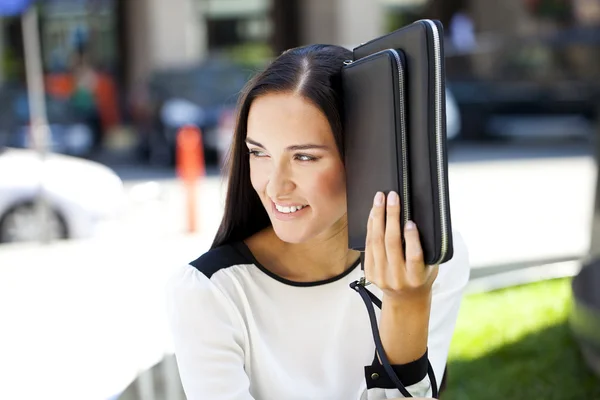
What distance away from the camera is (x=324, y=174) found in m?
1.78

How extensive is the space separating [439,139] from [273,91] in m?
0.45

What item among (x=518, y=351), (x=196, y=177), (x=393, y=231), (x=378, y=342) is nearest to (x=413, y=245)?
(x=393, y=231)

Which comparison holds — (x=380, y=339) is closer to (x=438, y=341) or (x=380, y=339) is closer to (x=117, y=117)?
(x=438, y=341)

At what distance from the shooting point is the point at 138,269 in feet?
17.5

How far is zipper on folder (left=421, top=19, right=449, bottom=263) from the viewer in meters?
1.45

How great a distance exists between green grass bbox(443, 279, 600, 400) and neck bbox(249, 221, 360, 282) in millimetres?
2211

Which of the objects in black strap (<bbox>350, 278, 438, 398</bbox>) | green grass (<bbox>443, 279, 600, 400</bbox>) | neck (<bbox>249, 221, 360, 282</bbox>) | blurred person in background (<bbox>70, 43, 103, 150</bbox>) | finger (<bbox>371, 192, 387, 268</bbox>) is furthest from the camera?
blurred person in background (<bbox>70, 43, 103, 150</bbox>)

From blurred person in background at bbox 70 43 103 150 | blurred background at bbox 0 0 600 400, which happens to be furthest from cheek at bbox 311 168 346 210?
blurred person in background at bbox 70 43 103 150

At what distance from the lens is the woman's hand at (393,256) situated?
1513 millimetres

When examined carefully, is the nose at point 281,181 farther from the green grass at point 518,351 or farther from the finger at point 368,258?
the green grass at point 518,351

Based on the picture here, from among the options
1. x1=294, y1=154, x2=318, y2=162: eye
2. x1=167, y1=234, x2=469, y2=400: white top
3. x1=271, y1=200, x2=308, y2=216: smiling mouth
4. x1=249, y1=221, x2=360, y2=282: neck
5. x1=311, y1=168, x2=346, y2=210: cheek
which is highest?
x1=294, y1=154, x2=318, y2=162: eye

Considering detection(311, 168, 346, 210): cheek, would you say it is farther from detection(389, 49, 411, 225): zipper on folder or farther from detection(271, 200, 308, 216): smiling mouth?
detection(389, 49, 411, 225): zipper on folder

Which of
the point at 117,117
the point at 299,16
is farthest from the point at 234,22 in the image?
the point at 117,117

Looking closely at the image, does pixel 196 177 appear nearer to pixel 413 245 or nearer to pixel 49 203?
pixel 49 203
